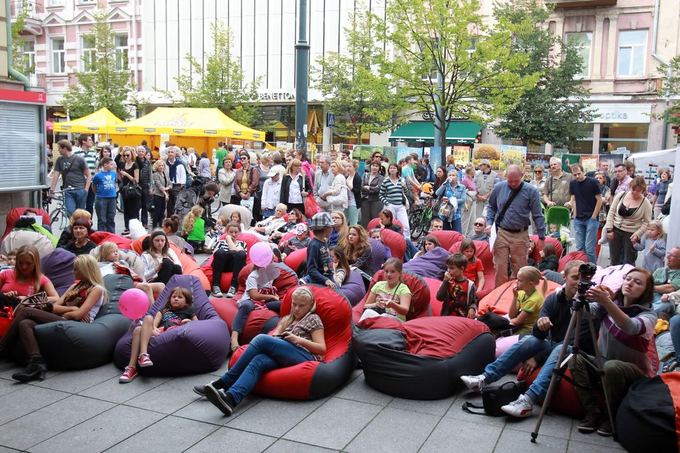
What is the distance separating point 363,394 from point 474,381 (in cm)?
101

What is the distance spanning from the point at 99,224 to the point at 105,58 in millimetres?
26070

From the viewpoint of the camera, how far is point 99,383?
6301 millimetres

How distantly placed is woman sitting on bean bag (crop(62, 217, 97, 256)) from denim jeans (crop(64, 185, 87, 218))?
376 centimetres

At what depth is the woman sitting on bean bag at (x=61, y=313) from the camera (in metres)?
6.41

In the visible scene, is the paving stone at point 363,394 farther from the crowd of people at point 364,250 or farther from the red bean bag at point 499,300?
the red bean bag at point 499,300

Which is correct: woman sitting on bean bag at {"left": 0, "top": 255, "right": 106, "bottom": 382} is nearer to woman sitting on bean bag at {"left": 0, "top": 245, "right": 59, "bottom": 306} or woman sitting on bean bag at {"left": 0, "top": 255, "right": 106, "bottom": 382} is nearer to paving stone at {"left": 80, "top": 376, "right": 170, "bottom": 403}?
woman sitting on bean bag at {"left": 0, "top": 245, "right": 59, "bottom": 306}

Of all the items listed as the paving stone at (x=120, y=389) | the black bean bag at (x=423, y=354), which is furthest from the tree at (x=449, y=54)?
the paving stone at (x=120, y=389)

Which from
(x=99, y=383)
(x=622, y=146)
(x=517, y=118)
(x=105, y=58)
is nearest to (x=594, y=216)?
(x=99, y=383)

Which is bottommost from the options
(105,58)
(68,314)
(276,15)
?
(68,314)

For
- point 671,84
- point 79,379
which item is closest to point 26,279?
point 79,379

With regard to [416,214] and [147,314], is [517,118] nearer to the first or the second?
[416,214]

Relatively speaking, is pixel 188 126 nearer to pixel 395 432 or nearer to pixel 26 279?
pixel 26 279

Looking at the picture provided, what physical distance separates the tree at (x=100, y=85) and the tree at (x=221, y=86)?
339 cm

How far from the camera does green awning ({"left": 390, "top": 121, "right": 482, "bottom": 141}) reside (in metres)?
33.0
